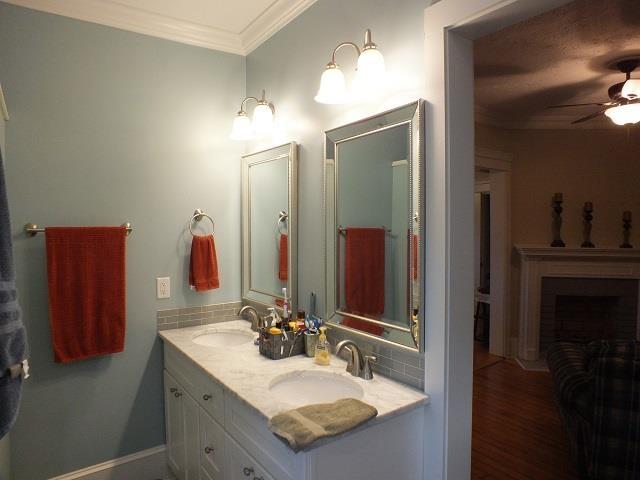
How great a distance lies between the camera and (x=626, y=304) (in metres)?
4.27

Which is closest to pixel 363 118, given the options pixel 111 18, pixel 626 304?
pixel 111 18

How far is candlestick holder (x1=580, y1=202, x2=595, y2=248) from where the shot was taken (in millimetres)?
4180

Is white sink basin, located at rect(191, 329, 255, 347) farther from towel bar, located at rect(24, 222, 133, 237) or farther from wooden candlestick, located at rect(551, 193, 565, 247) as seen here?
wooden candlestick, located at rect(551, 193, 565, 247)

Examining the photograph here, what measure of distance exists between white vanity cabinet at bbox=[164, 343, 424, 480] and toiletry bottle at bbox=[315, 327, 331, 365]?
39 cm

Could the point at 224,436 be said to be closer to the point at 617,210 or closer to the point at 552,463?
the point at 552,463

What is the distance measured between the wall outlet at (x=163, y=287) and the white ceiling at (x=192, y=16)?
4.48ft

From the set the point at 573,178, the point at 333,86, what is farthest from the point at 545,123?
the point at 333,86

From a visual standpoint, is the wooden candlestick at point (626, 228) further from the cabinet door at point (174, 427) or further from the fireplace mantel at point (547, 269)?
the cabinet door at point (174, 427)

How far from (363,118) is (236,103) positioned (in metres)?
1.16

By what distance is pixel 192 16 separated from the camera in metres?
2.23

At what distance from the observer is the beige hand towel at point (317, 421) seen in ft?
3.66

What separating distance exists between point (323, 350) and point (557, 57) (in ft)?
8.20

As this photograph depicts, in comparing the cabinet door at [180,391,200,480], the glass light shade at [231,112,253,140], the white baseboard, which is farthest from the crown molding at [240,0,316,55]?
the white baseboard

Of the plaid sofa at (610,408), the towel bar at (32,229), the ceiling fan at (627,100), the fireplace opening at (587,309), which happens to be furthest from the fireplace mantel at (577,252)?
the towel bar at (32,229)
